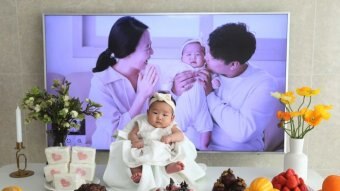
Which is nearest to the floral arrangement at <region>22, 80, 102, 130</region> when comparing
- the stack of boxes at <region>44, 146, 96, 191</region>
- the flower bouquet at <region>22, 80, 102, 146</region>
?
the flower bouquet at <region>22, 80, 102, 146</region>

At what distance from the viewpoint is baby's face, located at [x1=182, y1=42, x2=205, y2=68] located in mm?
1929

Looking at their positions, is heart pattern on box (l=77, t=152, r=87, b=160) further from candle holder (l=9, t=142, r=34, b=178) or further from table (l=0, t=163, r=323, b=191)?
candle holder (l=9, t=142, r=34, b=178)

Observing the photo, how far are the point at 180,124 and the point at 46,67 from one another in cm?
75

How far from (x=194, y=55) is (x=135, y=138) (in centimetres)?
56

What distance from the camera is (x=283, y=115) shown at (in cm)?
166

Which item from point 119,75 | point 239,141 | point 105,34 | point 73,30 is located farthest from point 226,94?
point 73,30

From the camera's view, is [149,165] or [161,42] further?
[161,42]

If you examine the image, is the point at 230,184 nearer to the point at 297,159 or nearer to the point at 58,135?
the point at 297,159

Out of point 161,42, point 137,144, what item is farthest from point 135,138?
point 161,42

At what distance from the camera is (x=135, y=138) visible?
165 centimetres

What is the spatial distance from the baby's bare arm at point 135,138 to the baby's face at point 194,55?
18.0 inches

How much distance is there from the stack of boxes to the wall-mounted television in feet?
1.30

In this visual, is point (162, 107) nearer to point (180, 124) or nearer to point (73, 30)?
point (180, 124)

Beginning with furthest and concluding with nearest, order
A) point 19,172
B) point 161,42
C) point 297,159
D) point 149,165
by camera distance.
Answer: point 161,42, point 19,172, point 297,159, point 149,165
